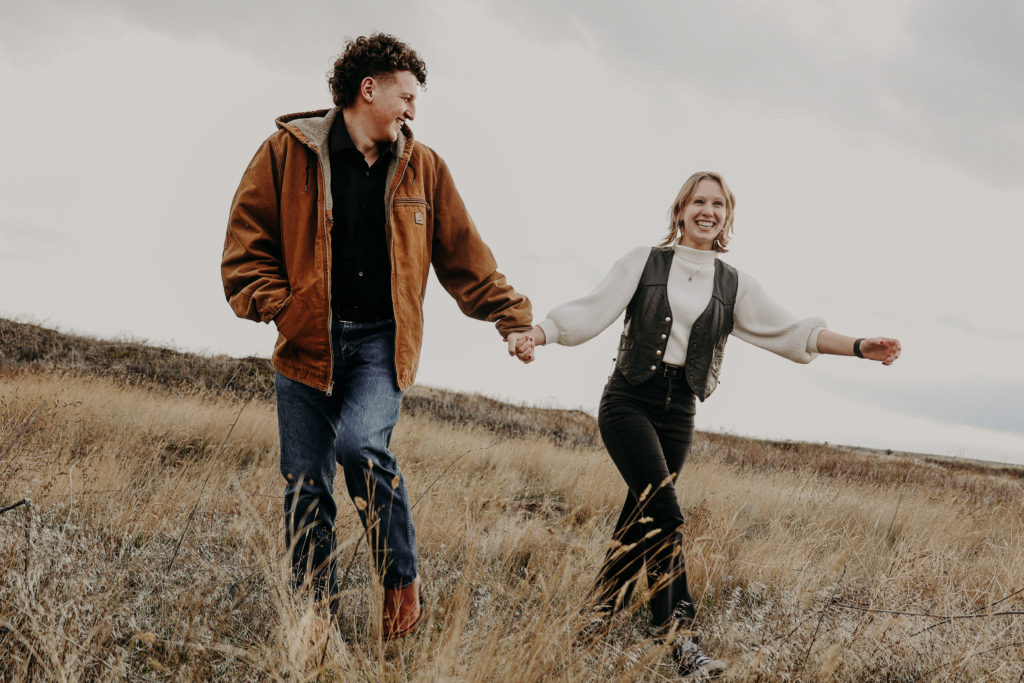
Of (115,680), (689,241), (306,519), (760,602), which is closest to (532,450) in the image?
(760,602)

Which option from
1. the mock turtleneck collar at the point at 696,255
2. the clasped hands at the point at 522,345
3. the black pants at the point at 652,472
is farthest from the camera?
the mock turtleneck collar at the point at 696,255

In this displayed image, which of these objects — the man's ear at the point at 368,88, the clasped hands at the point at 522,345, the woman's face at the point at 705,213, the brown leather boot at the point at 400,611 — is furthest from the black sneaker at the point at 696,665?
the man's ear at the point at 368,88

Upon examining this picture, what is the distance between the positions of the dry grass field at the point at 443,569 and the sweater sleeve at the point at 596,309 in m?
1.00

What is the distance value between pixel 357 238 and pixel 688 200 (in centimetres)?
184

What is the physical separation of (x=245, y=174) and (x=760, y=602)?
385 centimetres

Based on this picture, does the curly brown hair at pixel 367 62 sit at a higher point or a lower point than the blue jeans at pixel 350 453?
higher

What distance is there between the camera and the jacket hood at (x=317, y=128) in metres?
2.68

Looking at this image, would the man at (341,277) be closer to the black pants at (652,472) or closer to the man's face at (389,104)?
the man's face at (389,104)

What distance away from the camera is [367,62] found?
106 inches

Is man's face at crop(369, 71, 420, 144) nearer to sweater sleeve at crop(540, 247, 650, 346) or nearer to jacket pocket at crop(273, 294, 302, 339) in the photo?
jacket pocket at crop(273, 294, 302, 339)

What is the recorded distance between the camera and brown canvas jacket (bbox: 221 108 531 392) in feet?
8.43

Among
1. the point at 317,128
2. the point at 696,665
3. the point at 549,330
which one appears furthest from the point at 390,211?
the point at 696,665

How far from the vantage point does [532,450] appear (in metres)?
8.24

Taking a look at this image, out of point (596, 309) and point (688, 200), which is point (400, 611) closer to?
point (596, 309)
